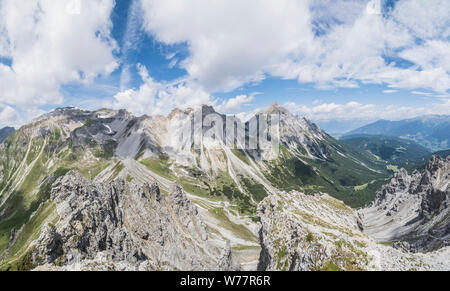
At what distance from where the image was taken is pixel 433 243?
261 ft

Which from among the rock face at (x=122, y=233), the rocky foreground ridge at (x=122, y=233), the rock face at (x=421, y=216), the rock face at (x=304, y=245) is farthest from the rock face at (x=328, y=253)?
the rock face at (x=421, y=216)

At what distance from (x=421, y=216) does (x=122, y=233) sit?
15514 centimetres

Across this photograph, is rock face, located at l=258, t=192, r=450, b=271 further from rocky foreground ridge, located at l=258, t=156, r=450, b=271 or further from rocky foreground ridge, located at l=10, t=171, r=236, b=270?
rocky foreground ridge, located at l=10, t=171, r=236, b=270

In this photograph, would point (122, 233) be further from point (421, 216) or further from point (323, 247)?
point (421, 216)

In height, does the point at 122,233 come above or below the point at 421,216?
above

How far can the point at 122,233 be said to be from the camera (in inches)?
2195

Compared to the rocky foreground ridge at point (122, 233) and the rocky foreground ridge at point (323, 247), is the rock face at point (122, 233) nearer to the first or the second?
the rocky foreground ridge at point (122, 233)

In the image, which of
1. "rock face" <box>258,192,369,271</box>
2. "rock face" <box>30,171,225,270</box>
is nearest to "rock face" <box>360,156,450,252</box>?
"rock face" <box>258,192,369,271</box>

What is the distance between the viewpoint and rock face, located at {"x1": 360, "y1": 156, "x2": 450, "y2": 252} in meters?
90.1

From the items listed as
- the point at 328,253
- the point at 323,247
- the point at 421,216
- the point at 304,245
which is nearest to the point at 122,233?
the point at 304,245

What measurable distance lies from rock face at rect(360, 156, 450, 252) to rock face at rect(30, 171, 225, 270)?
8698cm
